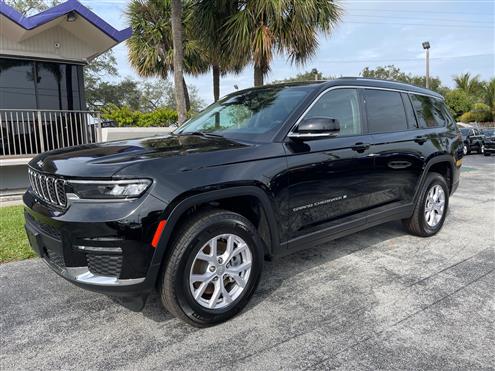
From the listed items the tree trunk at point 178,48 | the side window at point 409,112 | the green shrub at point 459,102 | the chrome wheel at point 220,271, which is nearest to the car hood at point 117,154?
the chrome wheel at point 220,271

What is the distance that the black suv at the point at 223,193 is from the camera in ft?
8.54

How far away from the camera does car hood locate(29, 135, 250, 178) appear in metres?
2.64

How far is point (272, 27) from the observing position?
31.8ft

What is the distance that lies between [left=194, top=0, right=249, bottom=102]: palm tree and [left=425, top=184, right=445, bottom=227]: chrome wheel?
6.29m

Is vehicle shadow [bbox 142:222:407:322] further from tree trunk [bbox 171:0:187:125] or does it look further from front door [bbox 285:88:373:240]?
tree trunk [bbox 171:0:187:125]

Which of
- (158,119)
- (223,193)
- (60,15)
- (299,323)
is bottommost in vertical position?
(299,323)

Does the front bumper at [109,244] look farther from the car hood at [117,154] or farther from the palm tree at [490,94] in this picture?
the palm tree at [490,94]

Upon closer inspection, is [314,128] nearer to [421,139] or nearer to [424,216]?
[421,139]

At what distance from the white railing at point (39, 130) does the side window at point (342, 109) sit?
24.6ft

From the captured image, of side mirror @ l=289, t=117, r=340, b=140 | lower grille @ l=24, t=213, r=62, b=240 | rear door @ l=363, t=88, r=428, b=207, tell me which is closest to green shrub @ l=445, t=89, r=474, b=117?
rear door @ l=363, t=88, r=428, b=207

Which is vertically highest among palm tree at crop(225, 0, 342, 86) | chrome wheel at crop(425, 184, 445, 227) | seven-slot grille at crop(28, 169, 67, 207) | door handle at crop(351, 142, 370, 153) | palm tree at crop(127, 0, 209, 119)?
palm tree at crop(127, 0, 209, 119)

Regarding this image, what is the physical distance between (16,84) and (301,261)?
9.00m

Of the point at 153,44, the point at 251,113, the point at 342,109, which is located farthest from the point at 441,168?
the point at 153,44

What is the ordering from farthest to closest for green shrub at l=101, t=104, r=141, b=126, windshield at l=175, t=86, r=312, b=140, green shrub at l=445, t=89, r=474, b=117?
green shrub at l=445, t=89, r=474, b=117 < green shrub at l=101, t=104, r=141, b=126 < windshield at l=175, t=86, r=312, b=140
